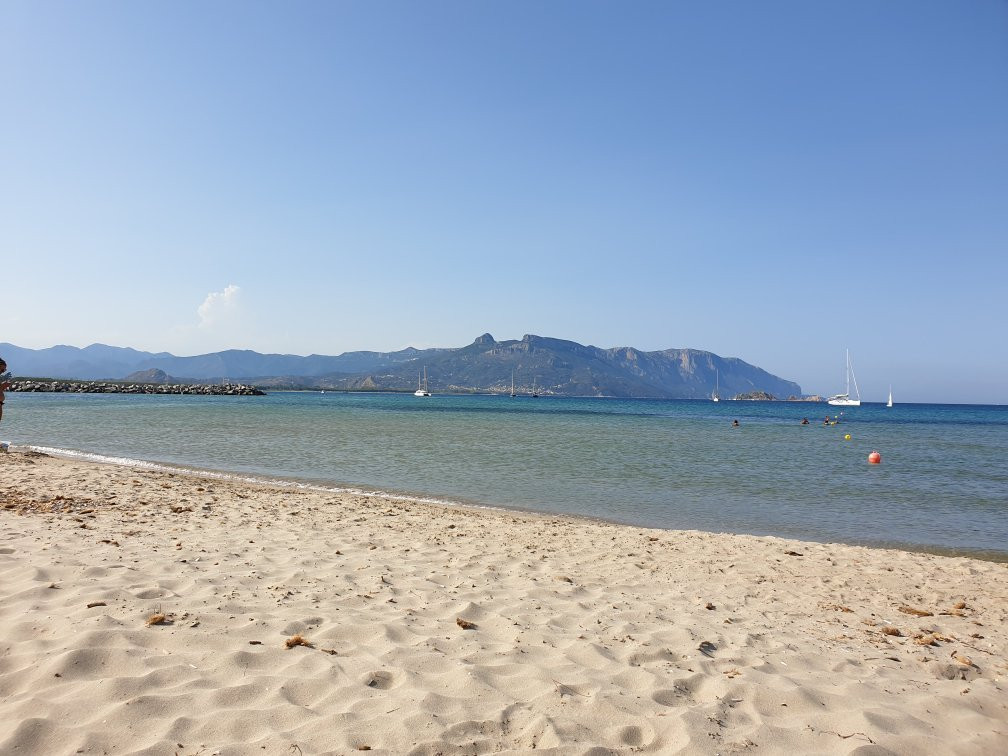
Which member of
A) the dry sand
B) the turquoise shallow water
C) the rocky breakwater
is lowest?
the turquoise shallow water

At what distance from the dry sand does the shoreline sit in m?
2.68

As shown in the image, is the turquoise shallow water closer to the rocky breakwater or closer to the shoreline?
the shoreline

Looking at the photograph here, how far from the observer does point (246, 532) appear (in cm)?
876

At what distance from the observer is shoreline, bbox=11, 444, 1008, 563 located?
11.5 meters

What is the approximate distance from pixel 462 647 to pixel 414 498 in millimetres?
10553

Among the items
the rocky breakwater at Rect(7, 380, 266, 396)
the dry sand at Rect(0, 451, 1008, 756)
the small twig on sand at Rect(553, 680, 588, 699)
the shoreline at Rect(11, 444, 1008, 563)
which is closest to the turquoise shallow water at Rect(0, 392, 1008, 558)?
the shoreline at Rect(11, 444, 1008, 563)

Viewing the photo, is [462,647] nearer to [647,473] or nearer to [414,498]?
[414,498]

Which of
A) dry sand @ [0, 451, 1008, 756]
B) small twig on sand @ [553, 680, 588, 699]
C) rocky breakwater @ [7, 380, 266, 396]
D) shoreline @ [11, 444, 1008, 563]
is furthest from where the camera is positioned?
rocky breakwater @ [7, 380, 266, 396]

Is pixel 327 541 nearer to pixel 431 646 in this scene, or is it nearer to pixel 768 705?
pixel 431 646

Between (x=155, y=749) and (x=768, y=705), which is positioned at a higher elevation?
(x=155, y=749)

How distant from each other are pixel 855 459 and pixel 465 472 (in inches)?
814

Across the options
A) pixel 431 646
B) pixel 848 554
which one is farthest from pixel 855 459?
pixel 431 646

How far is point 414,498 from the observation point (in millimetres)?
15102

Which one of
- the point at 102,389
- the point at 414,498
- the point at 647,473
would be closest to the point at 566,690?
the point at 414,498
